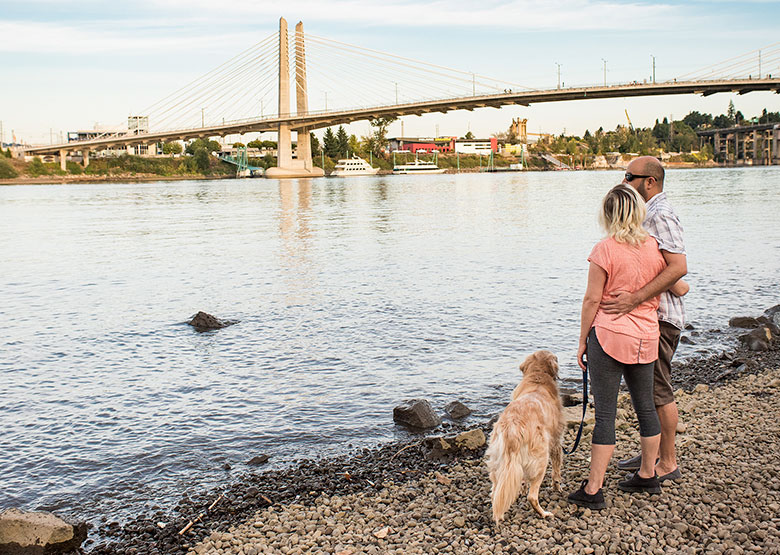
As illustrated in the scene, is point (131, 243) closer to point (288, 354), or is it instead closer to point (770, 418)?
point (288, 354)

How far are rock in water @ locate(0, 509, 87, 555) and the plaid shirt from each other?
11.9 ft

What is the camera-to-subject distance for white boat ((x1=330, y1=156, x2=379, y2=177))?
114 meters

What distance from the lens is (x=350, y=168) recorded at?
4518 inches

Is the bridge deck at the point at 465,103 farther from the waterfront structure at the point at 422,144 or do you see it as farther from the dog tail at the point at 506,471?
the waterfront structure at the point at 422,144

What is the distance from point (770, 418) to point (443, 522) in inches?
110

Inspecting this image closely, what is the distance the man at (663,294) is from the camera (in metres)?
3.56

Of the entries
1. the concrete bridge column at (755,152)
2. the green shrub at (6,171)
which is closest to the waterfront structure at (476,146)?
the concrete bridge column at (755,152)

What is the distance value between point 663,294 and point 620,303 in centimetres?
34

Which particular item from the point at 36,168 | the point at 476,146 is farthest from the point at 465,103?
the point at 476,146

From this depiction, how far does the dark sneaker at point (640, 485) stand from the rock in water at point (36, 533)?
324cm

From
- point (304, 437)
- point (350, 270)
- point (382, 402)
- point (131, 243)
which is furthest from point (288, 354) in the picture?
point (131, 243)

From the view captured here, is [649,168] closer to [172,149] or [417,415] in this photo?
[417,415]

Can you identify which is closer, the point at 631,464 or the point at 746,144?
the point at 631,464

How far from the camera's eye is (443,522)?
3.91 metres
